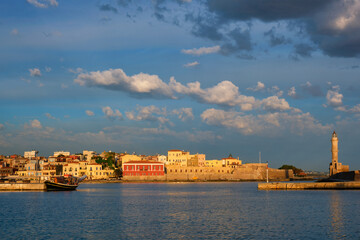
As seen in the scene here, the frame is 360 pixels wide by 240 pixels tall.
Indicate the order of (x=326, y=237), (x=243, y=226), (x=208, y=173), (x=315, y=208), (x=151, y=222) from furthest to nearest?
(x=208, y=173), (x=315, y=208), (x=151, y=222), (x=243, y=226), (x=326, y=237)

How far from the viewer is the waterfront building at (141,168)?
145375 mm

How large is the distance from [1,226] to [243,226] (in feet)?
63.4

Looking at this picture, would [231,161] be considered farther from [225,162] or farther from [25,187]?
[25,187]

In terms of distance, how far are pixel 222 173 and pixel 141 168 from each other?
1198 inches

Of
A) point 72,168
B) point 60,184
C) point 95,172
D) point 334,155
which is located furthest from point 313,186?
point 72,168

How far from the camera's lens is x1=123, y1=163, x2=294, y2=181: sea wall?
152375 millimetres

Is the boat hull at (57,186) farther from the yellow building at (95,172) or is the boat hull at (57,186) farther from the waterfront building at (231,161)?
the waterfront building at (231,161)

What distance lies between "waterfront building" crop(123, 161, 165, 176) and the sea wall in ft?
13.2

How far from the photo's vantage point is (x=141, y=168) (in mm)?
145625

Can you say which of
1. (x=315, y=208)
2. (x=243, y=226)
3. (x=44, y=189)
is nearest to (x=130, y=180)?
(x=44, y=189)

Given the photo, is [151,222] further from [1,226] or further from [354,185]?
[354,185]

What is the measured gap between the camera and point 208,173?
507 ft

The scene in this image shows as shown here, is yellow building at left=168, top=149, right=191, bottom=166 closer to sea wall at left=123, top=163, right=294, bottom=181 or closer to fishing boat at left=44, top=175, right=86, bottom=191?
sea wall at left=123, top=163, right=294, bottom=181

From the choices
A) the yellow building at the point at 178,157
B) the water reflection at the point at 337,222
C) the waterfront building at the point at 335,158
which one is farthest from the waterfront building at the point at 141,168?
the water reflection at the point at 337,222
